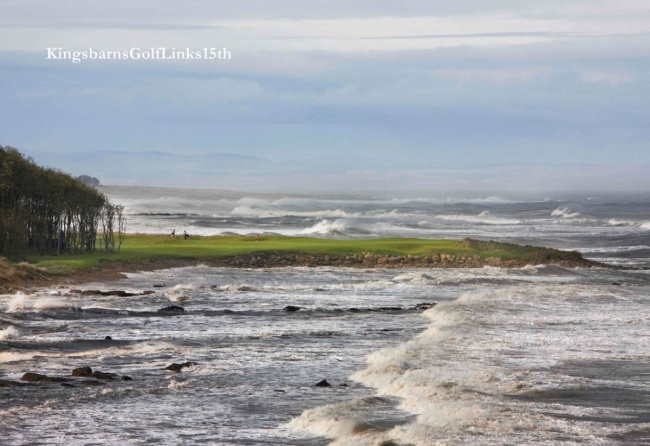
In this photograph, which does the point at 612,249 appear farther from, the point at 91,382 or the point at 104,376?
the point at 91,382

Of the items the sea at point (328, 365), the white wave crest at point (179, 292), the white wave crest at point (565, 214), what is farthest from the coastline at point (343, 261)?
the white wave crest at point (565, 214)

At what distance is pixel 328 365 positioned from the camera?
80.8 ft

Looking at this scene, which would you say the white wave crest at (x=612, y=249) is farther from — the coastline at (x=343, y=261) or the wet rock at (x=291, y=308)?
the wet rock at (x=291, y=308)

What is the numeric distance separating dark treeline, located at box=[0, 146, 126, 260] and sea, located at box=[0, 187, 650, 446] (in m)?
8.92

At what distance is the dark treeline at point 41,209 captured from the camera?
56031 mm

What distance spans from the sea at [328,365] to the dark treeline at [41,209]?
8.92 m

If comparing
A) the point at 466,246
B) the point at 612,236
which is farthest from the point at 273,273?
the point at 612,236

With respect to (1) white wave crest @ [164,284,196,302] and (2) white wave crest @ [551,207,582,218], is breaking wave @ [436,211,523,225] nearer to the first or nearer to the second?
(2) white wave crest @ [551,207,582,218]

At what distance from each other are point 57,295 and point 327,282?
16728mm

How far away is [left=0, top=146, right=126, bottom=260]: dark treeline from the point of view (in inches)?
2206

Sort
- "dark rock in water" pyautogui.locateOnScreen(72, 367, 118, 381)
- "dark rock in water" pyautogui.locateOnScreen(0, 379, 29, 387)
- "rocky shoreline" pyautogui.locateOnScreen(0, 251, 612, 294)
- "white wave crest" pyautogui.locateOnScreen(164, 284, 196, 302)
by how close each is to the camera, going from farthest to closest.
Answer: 1. "rocky shoreline" pyautogui.locateOnScreen(0, 251, 612, 294)
2. "white wave crest" pyautogui.locateOnScreen(164, 284, 196, 302)
3. "dark rock in water" pyautogui.locateOnScreen(72, 367, 118, 381)
4. "dark rock in water" pyautogui.locateOnScreen(0, 379, 29, 387)

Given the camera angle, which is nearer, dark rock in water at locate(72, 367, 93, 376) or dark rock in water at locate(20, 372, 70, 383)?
dark rock in water at locate(20, 372, 70, 383)

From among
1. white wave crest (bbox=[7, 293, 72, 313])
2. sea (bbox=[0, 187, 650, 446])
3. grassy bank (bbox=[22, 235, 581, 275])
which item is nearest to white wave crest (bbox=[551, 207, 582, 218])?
grassy bank (bbox=[22, 235, 581, 275])

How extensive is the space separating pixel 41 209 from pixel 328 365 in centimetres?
4267
